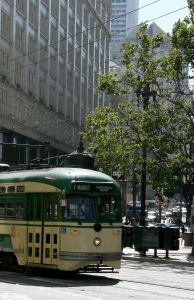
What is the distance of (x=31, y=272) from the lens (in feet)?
65.8

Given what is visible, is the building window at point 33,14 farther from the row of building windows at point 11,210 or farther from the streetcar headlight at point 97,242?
the streetcar headlight at point 97,242

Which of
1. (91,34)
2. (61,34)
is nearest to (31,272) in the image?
(61,34)

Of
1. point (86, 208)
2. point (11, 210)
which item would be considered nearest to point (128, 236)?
point (11, 210)

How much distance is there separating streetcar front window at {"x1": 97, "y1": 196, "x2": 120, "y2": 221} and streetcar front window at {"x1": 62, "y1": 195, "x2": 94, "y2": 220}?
11.2 inches

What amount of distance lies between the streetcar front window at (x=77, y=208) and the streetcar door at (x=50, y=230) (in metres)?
0.30

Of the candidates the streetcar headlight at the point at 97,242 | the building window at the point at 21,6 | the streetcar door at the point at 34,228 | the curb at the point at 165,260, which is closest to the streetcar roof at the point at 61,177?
the streetcar door at the point at 34,228

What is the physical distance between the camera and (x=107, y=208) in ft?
61.1

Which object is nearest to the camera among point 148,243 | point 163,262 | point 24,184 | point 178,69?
point 24,184

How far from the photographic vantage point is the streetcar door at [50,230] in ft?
59.6

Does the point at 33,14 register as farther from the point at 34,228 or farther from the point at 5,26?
the point at 34,228

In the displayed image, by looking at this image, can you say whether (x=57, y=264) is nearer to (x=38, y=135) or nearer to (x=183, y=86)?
(x=183, y=86)

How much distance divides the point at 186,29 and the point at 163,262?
34.4 ft

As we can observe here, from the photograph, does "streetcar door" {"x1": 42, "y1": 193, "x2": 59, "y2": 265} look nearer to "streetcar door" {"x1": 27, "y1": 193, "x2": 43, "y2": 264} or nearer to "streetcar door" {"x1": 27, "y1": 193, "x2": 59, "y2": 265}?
"streetcar door" {"x1": 27, "y1": 193, "x2": 59, "y2": 265}

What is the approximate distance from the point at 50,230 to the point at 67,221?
659mm
